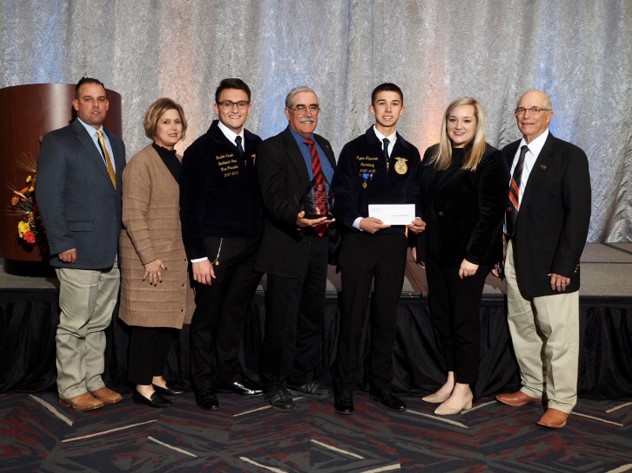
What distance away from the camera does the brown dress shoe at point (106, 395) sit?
304cm

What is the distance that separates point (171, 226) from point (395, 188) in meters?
0.95

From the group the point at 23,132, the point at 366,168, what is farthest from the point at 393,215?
the point at 23,132

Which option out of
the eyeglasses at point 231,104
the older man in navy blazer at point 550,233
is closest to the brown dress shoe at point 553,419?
the older man in navy blazer at point 550,233

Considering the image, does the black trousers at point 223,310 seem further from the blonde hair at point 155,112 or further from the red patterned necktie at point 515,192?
the red patterned necktie at point 515,192

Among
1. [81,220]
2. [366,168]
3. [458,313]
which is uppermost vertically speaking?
[366,168]

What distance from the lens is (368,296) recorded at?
288 centimetres

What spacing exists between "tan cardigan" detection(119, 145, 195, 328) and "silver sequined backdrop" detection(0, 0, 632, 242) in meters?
2.61

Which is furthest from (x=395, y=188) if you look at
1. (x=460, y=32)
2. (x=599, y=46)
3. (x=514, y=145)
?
(x=599, y=46)

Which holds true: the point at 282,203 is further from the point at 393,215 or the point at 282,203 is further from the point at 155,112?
the point at 155,112

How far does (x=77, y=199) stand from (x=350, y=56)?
119 inches

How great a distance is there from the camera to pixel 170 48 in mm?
5270

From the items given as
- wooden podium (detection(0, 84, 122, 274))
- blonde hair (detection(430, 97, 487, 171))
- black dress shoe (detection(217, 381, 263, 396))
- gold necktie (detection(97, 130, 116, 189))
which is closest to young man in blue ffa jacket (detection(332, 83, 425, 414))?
blonde hair (detection(430, 97, 487, 171))

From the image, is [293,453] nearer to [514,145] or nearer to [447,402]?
[447,402]

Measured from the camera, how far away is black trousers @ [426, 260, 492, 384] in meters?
2.81
